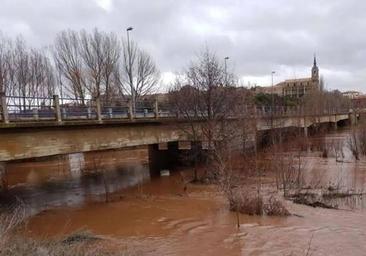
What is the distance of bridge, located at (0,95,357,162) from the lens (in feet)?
58.6

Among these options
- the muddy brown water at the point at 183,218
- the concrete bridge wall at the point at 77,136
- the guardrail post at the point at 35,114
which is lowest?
the muddy brown water at the point at 183,218

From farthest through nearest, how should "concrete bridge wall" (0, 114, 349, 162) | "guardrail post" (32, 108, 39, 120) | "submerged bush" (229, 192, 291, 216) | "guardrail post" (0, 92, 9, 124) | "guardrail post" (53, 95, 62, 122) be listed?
"guardrail post" (53, 95, 62, 122) → "guardrail post" (32, 108, 39, 120) → "concrete bridge wall" (0, 114, 349, 162) → "guardrail post" (0, 92, 9, 124) → "submerged bush" (229, 192, 291, 216)

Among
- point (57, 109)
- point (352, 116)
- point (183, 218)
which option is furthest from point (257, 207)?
point (352, 116)

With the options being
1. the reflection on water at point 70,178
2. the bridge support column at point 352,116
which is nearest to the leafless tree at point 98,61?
the reflection on water at point 70,178

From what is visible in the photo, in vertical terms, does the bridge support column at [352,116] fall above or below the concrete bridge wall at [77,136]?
above

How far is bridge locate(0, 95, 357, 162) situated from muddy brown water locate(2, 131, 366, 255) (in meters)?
3.02

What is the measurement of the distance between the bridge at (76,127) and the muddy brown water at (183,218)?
3.02 m

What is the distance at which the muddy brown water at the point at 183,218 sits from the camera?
42.9 ft

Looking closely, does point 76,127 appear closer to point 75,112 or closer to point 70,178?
point 75,112

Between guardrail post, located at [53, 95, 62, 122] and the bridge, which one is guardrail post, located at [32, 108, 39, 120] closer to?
the bridge

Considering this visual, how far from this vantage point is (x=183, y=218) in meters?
17.2

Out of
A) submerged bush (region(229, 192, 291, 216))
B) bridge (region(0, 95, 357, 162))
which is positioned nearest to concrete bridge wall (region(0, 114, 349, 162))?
bridge (region(0, 95, 357, 162))

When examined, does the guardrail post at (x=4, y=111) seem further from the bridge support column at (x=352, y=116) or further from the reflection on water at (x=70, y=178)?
the bridge support column at (x=352, y=116)

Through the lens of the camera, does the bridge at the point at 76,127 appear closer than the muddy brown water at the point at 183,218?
No
